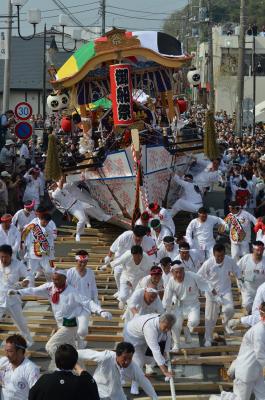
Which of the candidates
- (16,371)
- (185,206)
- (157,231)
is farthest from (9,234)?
(16,371)

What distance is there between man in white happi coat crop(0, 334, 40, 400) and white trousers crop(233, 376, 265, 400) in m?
2.08

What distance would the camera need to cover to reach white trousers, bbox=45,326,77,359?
1028 centimetres

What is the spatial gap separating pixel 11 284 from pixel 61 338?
1.80m

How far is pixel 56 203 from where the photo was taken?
19.9 metres

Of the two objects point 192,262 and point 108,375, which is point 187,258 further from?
point 108,375

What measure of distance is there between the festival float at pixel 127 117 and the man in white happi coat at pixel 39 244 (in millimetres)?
4166

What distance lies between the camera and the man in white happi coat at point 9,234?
14516 millimetres

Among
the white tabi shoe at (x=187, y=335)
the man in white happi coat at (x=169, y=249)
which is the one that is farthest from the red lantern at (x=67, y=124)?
the white tabi shoe at (x=187, y=335)

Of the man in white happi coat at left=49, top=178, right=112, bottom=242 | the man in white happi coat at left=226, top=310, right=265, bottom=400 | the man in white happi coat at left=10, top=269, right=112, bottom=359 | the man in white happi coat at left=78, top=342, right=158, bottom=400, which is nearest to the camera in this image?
the man in white happi coat at left=78, top=342, right=158, bottom=400

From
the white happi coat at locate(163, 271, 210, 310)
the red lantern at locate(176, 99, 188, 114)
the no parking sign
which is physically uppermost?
the red lantern at locate(176, 99, 188, 114)

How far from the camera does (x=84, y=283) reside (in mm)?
11586

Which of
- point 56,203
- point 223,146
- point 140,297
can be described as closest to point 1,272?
point 140,297

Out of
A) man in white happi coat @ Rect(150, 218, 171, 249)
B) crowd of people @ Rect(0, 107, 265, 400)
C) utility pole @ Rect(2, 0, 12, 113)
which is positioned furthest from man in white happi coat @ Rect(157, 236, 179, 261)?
utility pole @ Rect(2, 0, 12, 113)

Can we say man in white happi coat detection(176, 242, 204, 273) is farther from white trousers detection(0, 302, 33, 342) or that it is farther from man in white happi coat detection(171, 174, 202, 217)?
man in white happi coat detection(171, 174, 202, 217)
